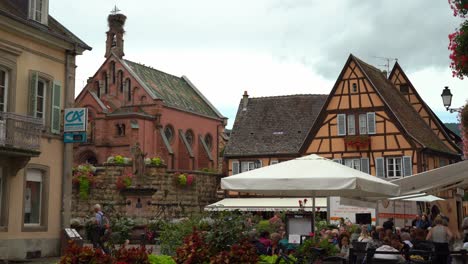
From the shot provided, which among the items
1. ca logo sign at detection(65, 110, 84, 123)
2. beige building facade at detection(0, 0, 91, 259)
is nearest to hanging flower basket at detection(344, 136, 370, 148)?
beige building facade at detection(0, 0, 91, 259)

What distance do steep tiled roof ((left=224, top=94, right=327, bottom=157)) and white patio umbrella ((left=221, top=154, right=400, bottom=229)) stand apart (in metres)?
28.0

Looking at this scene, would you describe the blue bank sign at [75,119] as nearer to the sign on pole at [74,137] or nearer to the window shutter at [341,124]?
the sign on pole at [74,137]

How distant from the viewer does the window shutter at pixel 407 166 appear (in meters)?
35.1

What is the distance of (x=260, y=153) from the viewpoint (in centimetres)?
4088

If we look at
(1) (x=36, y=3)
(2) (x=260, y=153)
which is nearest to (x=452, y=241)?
(1) (x=36, y=3)

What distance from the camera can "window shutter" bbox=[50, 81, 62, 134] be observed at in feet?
68.0

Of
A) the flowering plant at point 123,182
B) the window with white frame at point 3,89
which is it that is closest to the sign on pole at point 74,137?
the window with white frame at point 3,89

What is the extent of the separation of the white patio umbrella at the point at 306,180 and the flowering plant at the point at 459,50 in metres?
2.57

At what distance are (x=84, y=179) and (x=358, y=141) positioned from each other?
1676cm

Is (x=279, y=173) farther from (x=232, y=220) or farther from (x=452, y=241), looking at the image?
(x=452, y=241)

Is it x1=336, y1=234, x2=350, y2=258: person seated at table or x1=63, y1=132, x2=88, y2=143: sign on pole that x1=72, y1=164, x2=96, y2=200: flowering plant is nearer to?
x1=63, y1=132, x2=88, y2=143: sign on pole

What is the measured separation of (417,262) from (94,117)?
39.6 m

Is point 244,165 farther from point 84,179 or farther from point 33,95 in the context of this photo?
point 33,95

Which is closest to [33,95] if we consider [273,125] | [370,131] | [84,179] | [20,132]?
[20,132]
